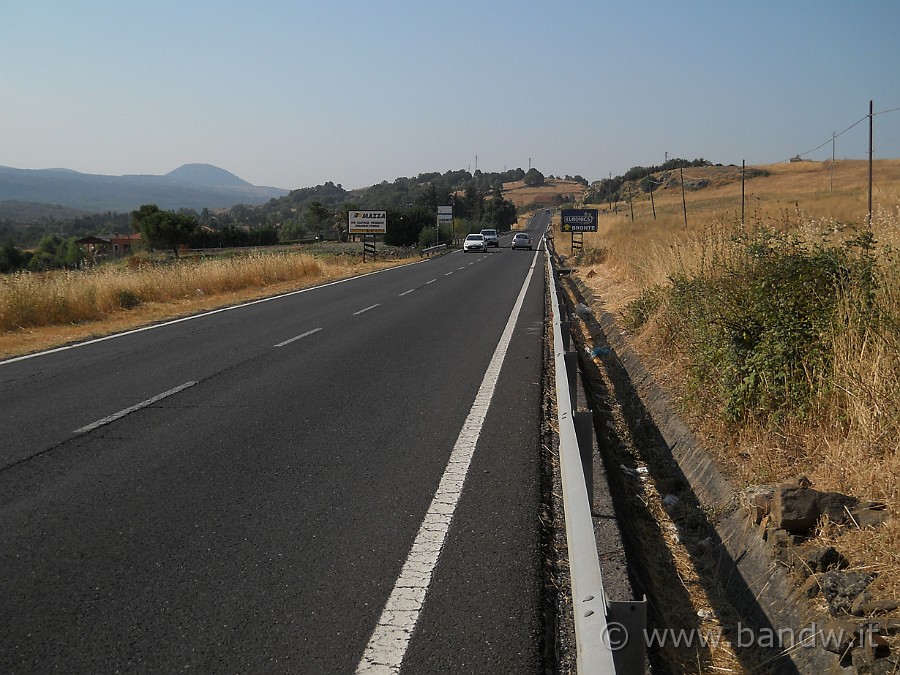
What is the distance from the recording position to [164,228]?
99.0 m

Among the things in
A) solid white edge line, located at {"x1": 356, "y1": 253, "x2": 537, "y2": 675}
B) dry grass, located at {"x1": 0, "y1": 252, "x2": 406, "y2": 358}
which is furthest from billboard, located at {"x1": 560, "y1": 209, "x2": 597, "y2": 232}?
solid white edge line, located at {"x1": 356, "y1": 253, "x2": 537, "y2": 675}

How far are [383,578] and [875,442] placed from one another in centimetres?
316

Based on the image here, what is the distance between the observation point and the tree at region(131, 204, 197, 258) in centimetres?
9894

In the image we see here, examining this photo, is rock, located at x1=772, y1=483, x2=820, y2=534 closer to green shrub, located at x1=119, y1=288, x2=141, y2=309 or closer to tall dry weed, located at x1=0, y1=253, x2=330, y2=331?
tall dry weed, located at x1=0, y1=253, x2=330, y2=331

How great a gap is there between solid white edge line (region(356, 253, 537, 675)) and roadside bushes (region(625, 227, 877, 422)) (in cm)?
225

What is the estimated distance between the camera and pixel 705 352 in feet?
24.3

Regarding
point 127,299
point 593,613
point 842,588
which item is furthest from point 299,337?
point 593,613

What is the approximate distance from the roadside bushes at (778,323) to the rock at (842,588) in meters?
2.17

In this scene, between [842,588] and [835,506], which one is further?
[835,506]

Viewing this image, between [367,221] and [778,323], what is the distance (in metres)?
51.9

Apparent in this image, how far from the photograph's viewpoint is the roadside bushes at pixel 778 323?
6.12 metres

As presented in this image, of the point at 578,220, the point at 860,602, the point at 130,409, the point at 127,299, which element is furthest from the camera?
the point at 578,220

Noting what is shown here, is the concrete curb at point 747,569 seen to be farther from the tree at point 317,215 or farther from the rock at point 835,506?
the tree at point 317,215
